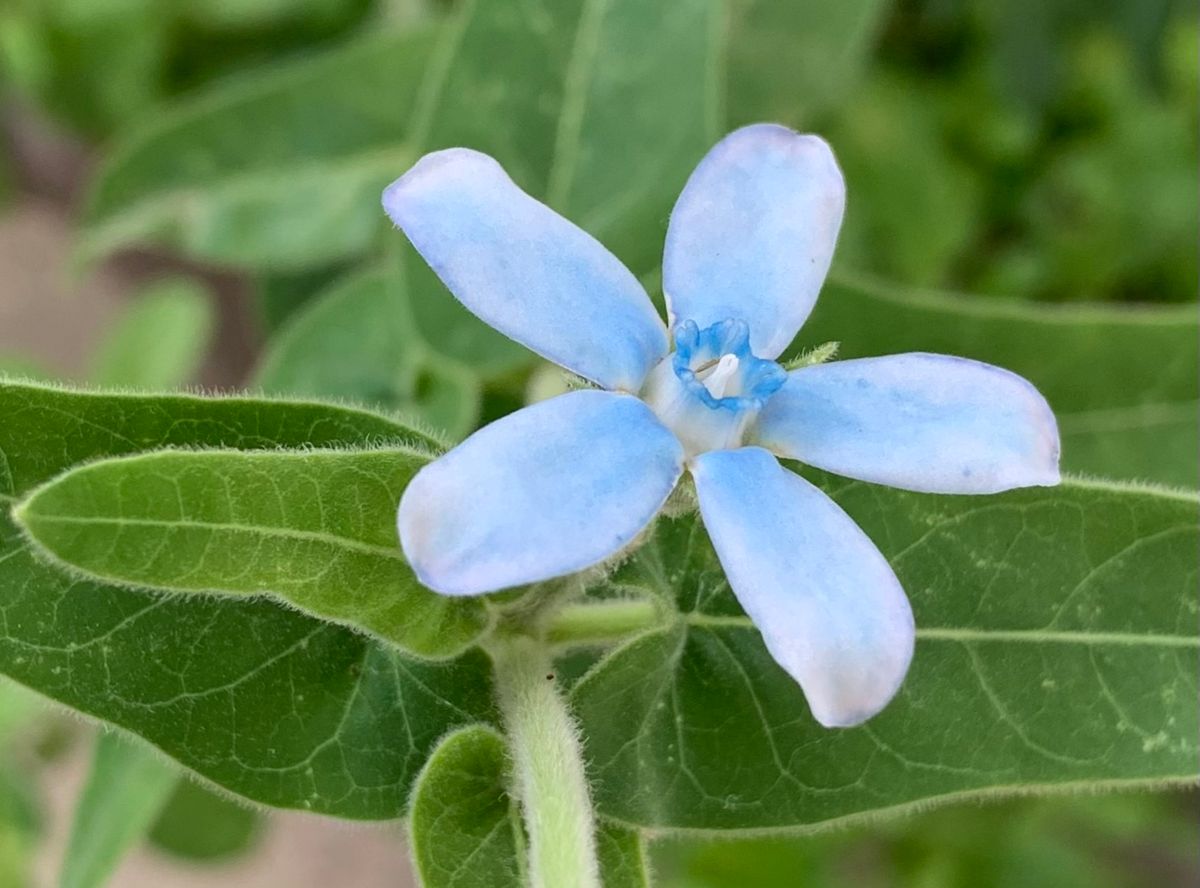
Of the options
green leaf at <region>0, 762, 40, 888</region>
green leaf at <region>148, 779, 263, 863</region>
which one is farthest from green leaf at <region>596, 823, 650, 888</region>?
green leaf at <region>0, 762, 40, 888</region>

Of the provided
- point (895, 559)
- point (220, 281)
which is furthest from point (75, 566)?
point (220, 281)

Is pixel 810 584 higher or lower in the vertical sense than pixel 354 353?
higher

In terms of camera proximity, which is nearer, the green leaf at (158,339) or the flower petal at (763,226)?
the flower petal at (763,226)

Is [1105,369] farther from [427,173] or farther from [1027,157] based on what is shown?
[1027,157]

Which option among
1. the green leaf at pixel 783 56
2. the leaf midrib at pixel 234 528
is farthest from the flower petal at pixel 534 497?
the green leaf at pixel 783 56

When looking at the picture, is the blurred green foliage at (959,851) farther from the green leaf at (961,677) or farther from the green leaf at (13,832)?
the green leaf at (961,677)

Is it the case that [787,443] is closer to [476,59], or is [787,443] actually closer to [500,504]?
[500,504]

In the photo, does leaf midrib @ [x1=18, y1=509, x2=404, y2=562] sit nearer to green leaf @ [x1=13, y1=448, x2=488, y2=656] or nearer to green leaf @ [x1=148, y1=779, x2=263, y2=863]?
green leaf @ [x1=13, y1=448, x2=488, y2=656]

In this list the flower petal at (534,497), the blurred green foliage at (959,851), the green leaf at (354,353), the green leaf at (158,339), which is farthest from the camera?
the blurred green foliage at (959,851)

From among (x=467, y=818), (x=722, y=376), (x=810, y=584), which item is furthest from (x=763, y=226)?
(x=467, y=818)
